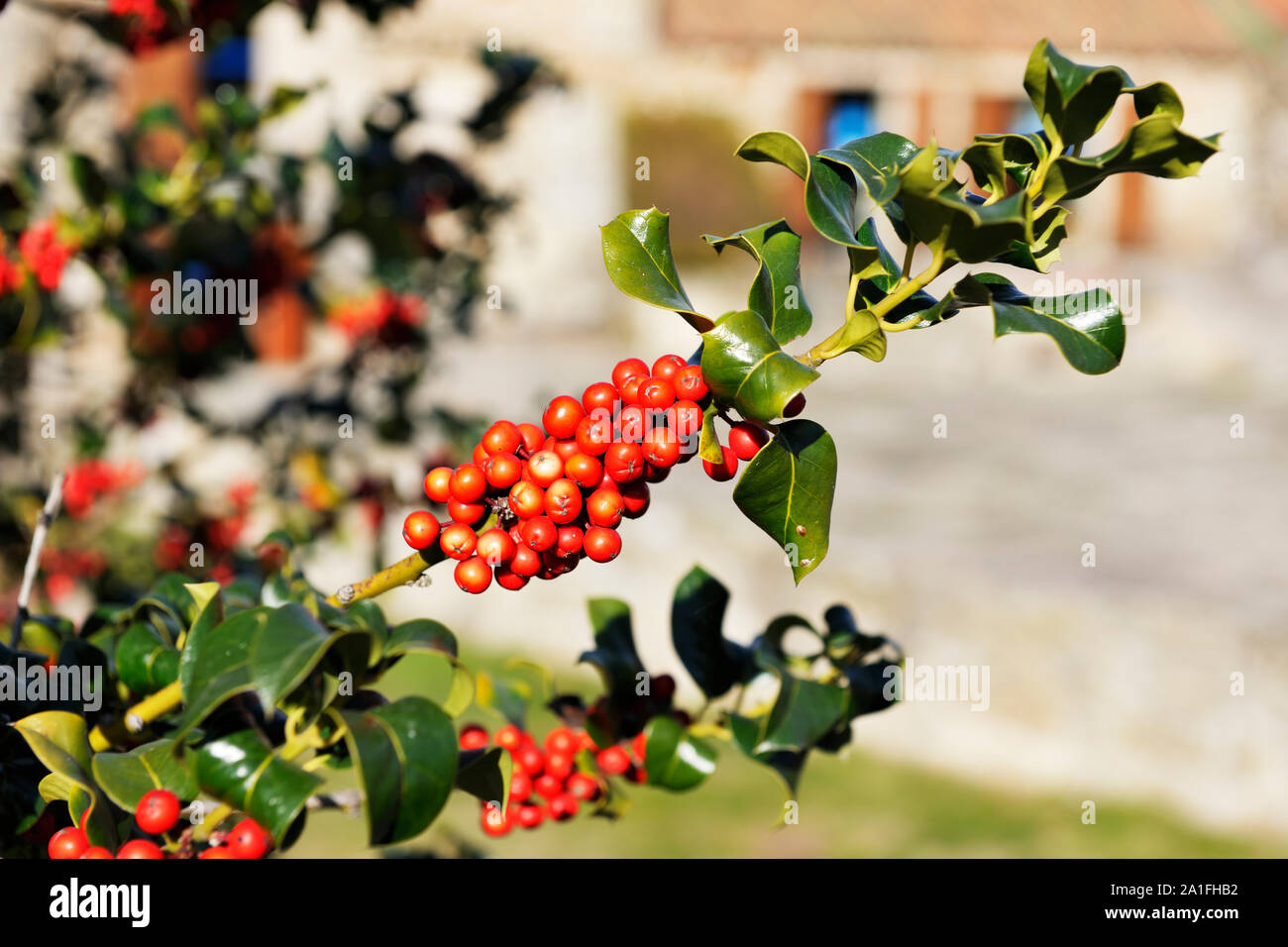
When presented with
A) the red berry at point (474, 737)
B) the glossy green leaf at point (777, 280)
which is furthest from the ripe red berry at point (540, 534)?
the red berry at point (474, 737)

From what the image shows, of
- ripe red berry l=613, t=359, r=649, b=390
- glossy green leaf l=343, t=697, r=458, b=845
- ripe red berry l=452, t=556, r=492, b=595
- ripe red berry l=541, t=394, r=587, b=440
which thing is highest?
ripe red berry l=613, t=359, r=649, b=390

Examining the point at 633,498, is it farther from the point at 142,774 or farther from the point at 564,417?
the point at 142,774

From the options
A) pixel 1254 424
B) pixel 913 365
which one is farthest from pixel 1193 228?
pixel 1254 424

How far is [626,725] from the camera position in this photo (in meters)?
1.33

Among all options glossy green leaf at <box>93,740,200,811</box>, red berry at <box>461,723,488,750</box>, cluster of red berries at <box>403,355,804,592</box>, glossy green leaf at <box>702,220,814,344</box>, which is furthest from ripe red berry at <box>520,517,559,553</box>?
red berry at <box>461,723,488,750</box>

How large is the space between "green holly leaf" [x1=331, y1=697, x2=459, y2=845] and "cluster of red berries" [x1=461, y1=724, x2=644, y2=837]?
1.49ft

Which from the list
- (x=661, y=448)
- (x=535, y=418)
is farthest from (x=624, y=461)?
(x=535, y=418)

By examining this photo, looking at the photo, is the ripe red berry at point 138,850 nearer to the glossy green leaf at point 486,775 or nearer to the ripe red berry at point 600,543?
the glossy green leaf at point 486,775

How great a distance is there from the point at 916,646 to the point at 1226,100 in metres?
14.9

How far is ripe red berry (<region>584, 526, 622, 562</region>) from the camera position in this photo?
35.4 inches

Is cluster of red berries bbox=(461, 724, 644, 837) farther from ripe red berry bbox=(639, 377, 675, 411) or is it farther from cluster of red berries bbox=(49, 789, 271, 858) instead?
ripe red berry bbox=(639, 377, 675, 411)

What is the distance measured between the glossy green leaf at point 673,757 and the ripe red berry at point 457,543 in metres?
0.42

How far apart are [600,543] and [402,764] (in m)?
0.21

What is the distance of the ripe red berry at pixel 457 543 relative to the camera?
35.3 inches
